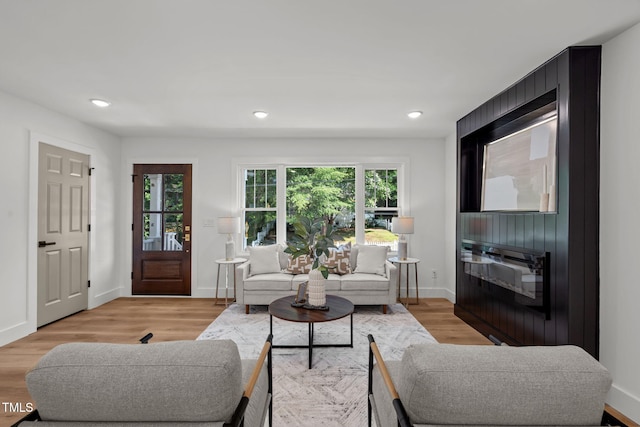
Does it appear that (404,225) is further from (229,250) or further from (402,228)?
(229,250)

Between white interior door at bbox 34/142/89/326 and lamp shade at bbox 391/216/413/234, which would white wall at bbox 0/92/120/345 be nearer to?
white interior door at bbox 34/142/89/326

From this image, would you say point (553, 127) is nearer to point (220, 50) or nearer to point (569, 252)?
point (569, 252)

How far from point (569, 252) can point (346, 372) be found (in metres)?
1.89

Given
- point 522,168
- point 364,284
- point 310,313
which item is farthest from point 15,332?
point 522,168

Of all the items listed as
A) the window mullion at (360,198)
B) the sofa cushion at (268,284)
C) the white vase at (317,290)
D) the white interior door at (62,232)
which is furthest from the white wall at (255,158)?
the white vase at (317,290)

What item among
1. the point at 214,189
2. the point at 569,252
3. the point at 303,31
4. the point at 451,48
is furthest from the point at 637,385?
the point at 214,189

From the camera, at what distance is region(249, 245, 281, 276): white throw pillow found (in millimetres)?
4465

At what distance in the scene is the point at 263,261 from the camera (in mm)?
4488

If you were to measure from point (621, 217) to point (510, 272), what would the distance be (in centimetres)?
100

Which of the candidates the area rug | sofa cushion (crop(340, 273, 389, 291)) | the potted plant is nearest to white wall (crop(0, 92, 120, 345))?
the area rug

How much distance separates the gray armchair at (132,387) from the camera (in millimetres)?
938

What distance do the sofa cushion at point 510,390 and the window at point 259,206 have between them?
4.36m

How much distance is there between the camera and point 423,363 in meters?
0.99

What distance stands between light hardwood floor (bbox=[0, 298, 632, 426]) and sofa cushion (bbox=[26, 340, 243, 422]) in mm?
1957
